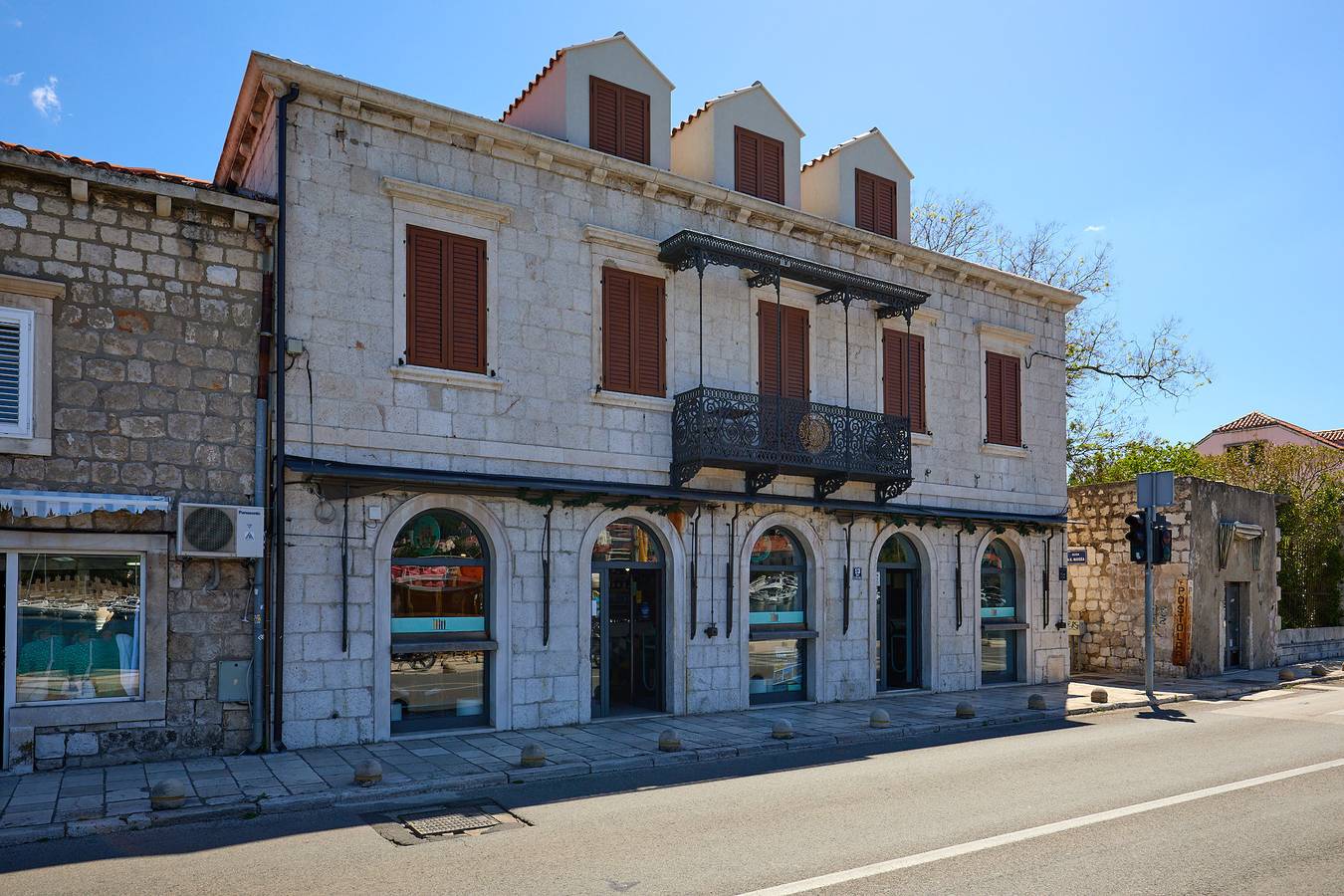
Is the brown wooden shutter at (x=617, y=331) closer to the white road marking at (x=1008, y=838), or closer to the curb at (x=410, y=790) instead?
the curb at (x=410, y=790)

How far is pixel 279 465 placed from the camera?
11414mm

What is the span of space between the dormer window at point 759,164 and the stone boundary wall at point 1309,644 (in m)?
17.1

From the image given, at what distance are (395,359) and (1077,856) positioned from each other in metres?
9.01

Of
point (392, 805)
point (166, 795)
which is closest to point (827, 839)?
point (392, 805)

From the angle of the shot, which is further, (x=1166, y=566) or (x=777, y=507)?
(x=1166, y=566)

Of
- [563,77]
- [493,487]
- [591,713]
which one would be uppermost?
[563,77]

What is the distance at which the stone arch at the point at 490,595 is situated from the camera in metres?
12.0

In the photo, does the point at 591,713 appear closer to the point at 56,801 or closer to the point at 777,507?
the point at 777,507

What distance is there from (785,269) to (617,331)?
2898mm

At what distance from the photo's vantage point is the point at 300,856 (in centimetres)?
734


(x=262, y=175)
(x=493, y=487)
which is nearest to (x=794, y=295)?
(x=493, y=487)

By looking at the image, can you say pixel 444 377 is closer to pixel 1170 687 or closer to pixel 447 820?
pixel 447 820

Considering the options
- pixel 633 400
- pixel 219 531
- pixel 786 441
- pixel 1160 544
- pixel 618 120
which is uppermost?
pixel 618 120

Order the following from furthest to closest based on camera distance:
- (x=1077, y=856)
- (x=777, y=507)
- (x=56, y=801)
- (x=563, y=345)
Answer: (x=777, y=507) < (x=563, y=345) < (x=56, y=801) < (x=1077, y=856)
